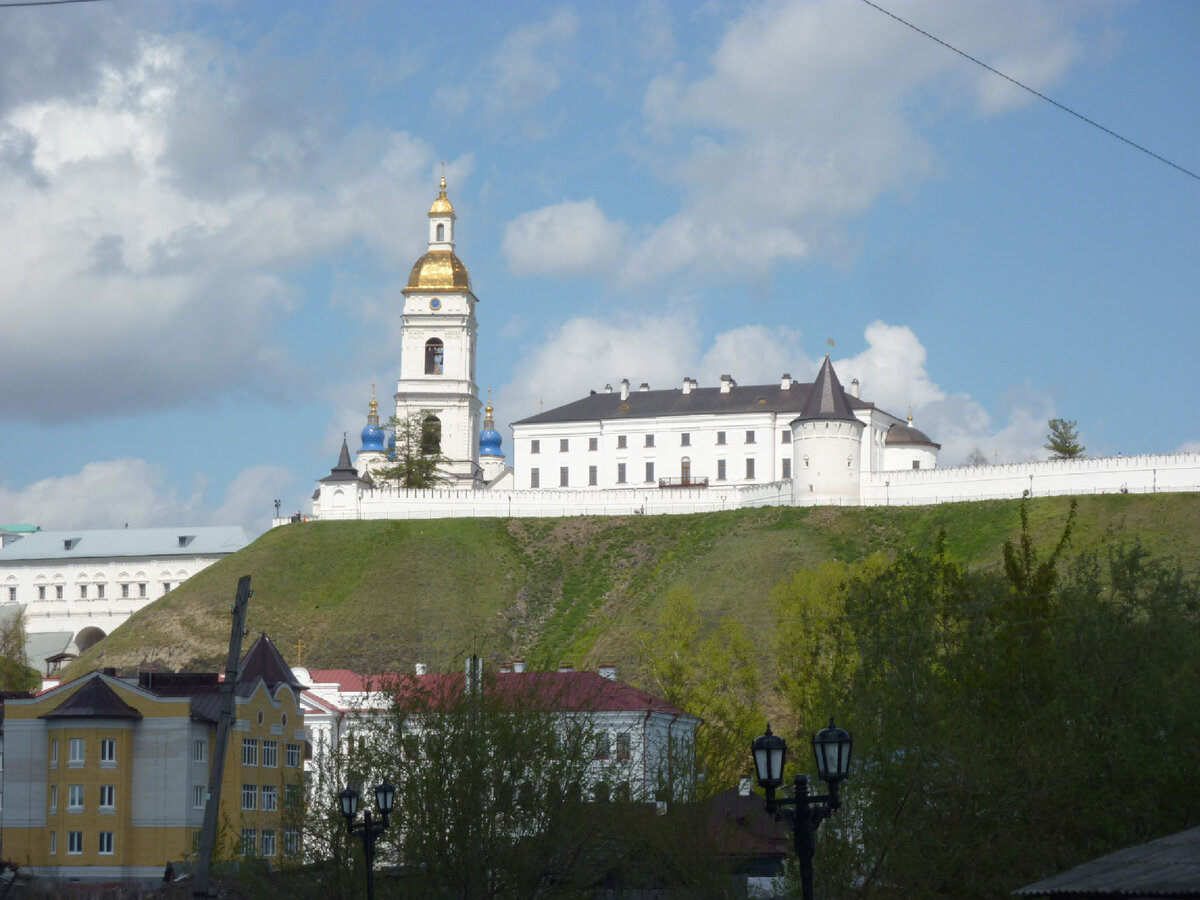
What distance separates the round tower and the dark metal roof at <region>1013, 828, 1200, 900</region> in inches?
2700

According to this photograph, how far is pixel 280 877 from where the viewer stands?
2795cm

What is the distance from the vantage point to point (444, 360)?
110062 mm

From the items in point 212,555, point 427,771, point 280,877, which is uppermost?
point 212,555

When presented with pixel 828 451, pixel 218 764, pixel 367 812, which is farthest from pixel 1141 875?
pixel 828 451

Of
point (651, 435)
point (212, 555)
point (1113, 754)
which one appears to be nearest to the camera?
point (1113, 754)

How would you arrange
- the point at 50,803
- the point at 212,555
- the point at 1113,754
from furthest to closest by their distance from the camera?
the point at 212,555 → the point at 50,803 → the point at 1113,754

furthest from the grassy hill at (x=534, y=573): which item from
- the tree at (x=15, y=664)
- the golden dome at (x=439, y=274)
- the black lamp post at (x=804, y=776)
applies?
the black lamp post at (x=804, y=776)

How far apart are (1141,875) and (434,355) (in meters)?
95.7

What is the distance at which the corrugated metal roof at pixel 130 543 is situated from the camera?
118 metres

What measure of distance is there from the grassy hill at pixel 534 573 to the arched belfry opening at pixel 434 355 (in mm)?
19248

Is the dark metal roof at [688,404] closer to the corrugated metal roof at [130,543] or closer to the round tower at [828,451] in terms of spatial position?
the round tower at [828,451]

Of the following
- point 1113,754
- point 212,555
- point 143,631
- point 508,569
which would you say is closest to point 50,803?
point 1113,754

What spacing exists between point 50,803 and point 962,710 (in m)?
25.8

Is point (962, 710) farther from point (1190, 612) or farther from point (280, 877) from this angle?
point (280, 877)
